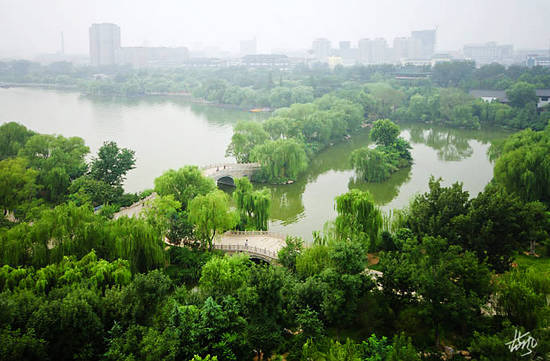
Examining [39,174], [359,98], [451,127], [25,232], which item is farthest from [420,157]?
[25,232]

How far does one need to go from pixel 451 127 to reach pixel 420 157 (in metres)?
11.5

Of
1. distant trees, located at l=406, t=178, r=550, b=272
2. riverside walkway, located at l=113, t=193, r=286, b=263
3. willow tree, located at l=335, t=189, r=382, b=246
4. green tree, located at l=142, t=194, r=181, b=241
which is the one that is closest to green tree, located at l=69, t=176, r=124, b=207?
riverside walkway, located at l=113, t=193, r=286, b=263

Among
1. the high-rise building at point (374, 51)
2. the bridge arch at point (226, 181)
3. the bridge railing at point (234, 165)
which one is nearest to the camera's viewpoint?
the bridge arch at point (226, 181)

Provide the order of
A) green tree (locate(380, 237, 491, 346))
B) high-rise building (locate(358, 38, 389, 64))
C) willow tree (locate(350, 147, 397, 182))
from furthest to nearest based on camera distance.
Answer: high-rise building (locate(358, 38, 389, 64)), willow tree (locate(350, 147, 397, 182)), green tree (locate(380, 237, 491, 346))

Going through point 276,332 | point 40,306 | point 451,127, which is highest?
point 451,127

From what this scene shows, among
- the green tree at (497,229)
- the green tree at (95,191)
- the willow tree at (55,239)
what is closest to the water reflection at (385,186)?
the green tree at (497,229)

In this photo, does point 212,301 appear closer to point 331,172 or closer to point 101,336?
point 101,336

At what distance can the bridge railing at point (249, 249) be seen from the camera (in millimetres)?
15227

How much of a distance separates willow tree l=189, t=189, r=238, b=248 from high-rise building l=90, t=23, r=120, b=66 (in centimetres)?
10146

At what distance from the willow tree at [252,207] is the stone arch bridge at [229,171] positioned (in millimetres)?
5947

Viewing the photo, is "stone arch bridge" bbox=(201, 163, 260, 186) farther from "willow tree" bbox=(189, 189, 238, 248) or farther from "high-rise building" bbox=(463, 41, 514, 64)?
"high-rise building" bbox=(463, 41, 514, 64)

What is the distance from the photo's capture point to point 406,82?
57.7 meters

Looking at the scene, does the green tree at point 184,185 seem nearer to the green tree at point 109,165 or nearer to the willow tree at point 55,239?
the green tree at point 109,165

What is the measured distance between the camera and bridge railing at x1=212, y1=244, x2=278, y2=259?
50.0 ft
